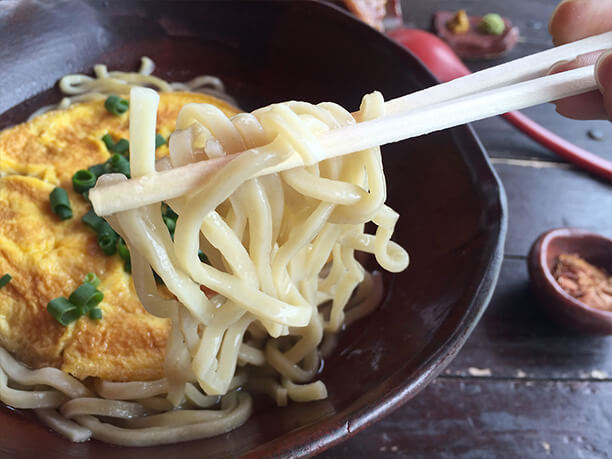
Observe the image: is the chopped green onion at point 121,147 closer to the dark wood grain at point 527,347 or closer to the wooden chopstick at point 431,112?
the wooden chopstick at point 431,112

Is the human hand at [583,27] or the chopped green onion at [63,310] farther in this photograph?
the human hand at [583,27]

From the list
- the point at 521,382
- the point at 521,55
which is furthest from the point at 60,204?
the point at 521,55

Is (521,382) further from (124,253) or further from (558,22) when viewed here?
(124,253)

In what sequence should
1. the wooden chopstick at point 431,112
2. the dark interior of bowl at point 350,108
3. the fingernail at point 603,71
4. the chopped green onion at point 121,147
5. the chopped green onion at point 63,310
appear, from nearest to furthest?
1. the wooden chopstick at point 431,112
2. the fingernail at point 603,71
3. the dark interior of bowl at point 350,108
4. the chopped green onion at point 63,310
5. the chopped green onion at point 121,147

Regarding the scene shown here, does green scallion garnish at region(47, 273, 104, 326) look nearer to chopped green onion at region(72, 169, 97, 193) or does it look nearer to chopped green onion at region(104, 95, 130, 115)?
chopped green onion at region(72, 169, 97, 193)

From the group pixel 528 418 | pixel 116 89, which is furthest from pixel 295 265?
pixel 116 89

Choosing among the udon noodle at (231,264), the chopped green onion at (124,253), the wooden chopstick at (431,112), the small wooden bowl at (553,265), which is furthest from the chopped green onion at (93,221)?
the small wooden bowl at (553,265)
